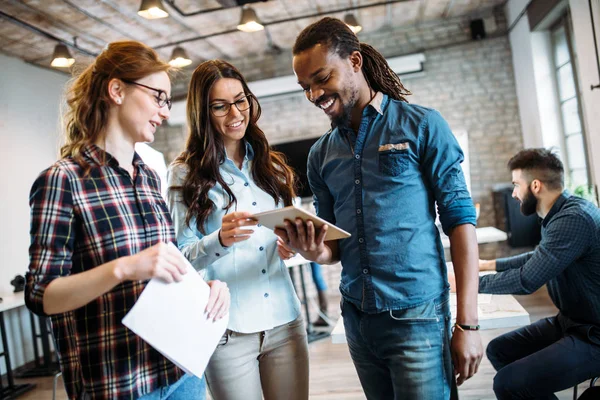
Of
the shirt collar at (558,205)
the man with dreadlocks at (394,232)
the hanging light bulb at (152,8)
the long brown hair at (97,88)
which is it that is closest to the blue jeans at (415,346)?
the man with dreadlocks at (394,232)

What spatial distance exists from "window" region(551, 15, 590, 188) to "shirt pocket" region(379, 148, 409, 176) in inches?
173

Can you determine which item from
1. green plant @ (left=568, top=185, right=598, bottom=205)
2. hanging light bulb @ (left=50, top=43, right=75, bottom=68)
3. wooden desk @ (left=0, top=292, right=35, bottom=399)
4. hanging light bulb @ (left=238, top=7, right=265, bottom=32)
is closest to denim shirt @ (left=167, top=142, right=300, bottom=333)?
wooden desk @ (left=0, top=292, right=35, bottom=399)

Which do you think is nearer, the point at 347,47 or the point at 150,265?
the point at 150,265

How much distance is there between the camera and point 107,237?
109 centimetres

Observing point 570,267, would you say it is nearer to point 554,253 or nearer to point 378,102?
point 554,253

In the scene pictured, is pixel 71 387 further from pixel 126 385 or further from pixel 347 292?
pixel 347 292

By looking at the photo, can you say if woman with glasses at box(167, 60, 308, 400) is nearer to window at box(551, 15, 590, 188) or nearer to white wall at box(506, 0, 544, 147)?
window at box(551, 15, 590, 188)

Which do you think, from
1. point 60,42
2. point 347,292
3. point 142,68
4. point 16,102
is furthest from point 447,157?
point 16,102

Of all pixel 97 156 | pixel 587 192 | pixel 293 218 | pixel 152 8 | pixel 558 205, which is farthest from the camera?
pixel 587 192

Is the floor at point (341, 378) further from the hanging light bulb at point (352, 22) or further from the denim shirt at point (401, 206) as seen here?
the hanging light bulb at point (352, 22)

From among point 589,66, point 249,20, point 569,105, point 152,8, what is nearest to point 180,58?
point 249,20

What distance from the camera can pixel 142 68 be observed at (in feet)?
4.00

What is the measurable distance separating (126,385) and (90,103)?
620 millimetres

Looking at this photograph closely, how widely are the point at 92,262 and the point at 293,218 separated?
0.46 metres
